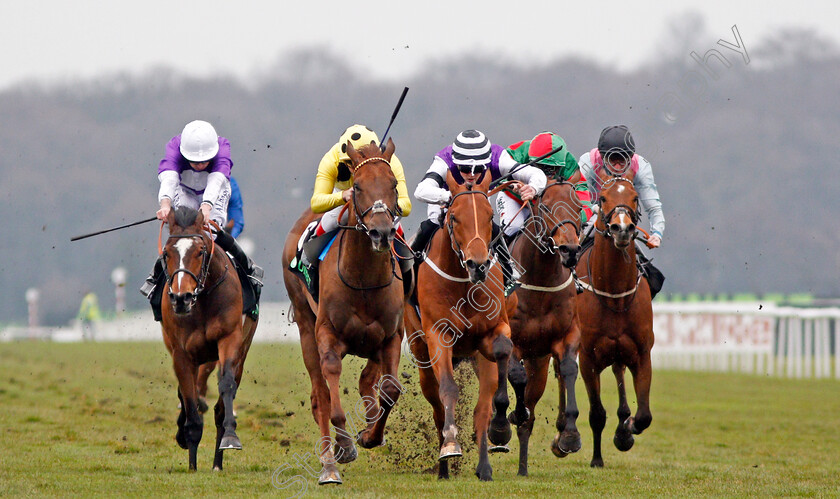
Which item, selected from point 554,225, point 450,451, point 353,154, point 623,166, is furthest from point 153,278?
point 623,166

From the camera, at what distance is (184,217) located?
8.70 m

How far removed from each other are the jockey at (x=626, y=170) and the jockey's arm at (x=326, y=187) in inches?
86.7

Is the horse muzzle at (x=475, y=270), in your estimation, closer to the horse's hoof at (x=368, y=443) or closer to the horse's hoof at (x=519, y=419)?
the horse's hoof at (x=519, y=419)

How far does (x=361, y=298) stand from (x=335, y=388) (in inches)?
25.1

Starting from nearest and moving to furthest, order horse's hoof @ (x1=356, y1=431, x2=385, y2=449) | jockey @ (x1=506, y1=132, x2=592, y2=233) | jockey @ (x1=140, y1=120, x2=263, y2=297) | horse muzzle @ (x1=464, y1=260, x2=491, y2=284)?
horse muzzle @ (x1=464, y1=260, x2=491, y2=284)
horse's hoof @ (x1=356, y1=431, x2=385, y2=449)
jockey @ (x1=140, y1=120, x2=263, y2=297)
jockey @ (x1=506, y1=132, x2=592, y2=233)

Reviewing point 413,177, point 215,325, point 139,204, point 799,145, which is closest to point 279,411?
point 215,325

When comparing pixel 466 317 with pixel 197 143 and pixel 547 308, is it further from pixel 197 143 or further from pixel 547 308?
pixel 197 143

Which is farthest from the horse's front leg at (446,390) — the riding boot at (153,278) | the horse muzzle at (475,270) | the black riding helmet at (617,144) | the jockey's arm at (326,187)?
the riding boot at (153,278)

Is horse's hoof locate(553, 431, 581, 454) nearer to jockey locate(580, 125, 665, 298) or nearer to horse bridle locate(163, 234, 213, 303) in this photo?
jockey locate(580, 125, 665, 298)

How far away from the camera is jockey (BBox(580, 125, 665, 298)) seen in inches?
376

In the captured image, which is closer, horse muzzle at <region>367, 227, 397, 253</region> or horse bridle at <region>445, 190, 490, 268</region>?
horse muzzle at <region>367, 227, 397, 253</region>

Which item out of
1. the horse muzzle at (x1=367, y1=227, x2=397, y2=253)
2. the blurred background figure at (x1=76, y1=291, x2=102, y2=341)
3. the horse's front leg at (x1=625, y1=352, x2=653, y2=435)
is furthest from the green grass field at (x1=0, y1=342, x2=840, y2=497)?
the blurred background figure at (x1=76, y1=291, x2=102, y2=341)

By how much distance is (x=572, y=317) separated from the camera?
8984mm

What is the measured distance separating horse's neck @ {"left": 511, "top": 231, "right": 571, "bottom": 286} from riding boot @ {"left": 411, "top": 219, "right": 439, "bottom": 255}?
0.72m
